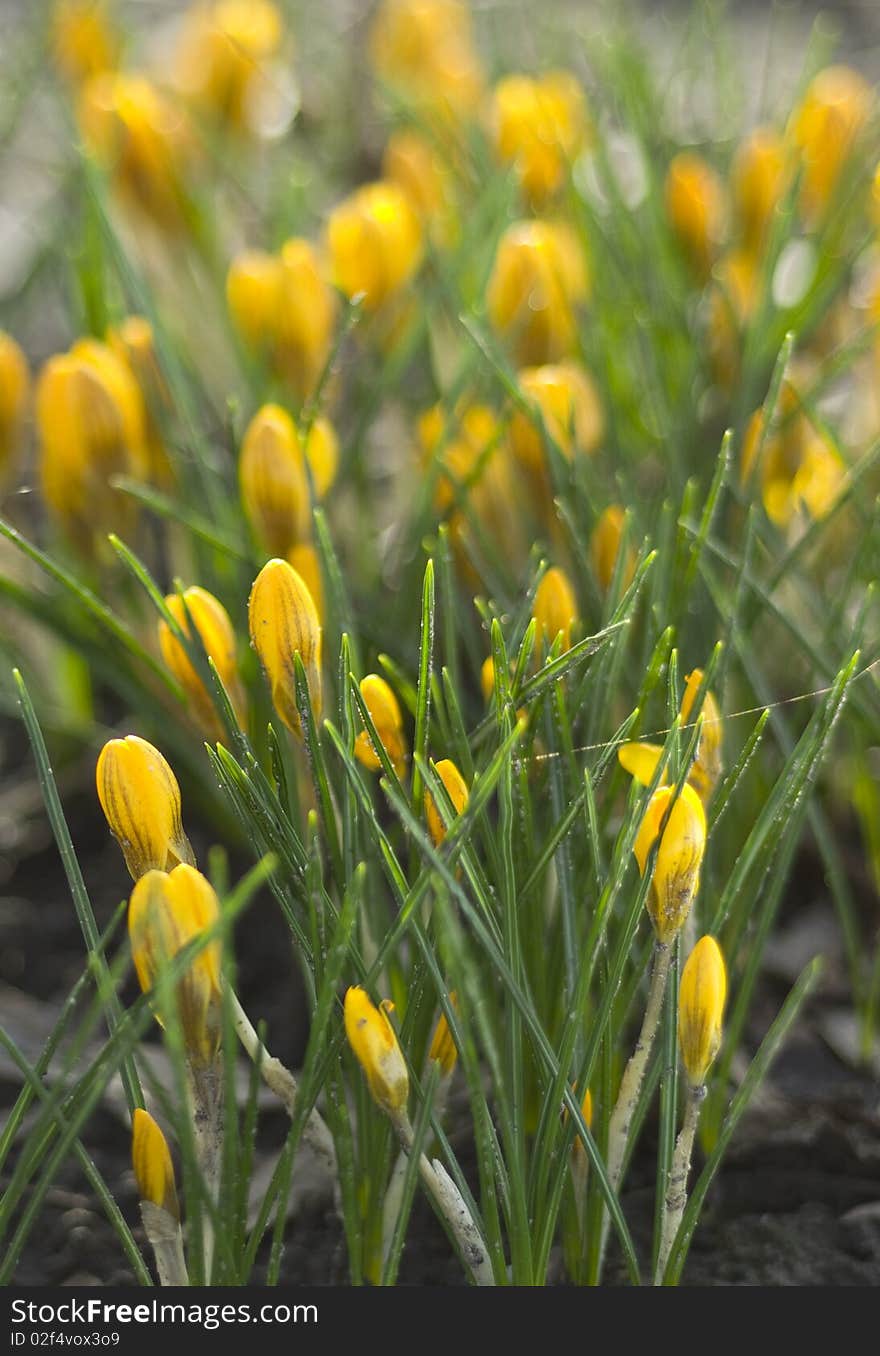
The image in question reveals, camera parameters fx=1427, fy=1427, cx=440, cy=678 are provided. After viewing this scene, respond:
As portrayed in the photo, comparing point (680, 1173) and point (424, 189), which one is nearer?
point (680, 1173)

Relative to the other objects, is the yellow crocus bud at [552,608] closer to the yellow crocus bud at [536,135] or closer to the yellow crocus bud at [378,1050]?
the yellow crocus bud at [378,1050]

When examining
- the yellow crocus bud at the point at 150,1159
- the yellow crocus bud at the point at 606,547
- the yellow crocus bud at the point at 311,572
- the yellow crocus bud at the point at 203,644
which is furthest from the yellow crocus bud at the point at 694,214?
the yellow crocus bud at the point at 150,1159

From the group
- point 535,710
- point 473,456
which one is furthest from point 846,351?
point 535,710

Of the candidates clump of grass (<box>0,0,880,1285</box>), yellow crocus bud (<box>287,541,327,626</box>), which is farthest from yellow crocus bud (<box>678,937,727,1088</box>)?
yellow crocus bud (<box>287,541,327,626</box>)

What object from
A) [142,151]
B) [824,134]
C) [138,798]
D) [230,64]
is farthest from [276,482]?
[230,64]

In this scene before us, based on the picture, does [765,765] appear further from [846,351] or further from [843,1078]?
[846,351]

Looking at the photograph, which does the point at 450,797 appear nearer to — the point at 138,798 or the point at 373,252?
the point at 138,798

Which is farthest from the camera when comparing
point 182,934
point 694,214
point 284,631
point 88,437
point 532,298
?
point 694,214
